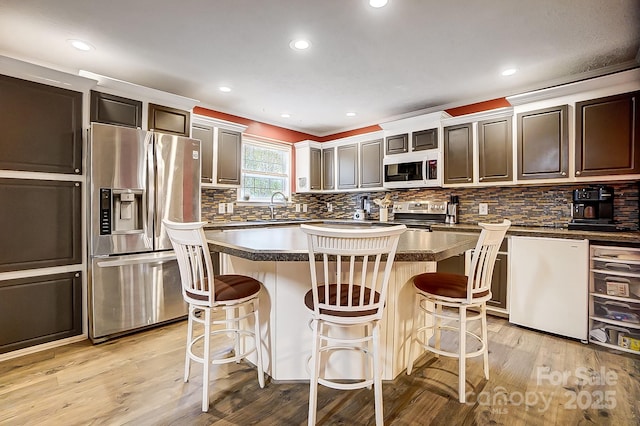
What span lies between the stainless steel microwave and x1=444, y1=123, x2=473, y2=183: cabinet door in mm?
134

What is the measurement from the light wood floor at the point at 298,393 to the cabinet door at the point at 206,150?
6.89ft

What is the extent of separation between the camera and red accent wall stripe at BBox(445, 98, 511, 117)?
12.2ft

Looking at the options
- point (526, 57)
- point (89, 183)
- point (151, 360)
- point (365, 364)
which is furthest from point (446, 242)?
point (89, 183)

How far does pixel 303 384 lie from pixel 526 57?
334 centimetres

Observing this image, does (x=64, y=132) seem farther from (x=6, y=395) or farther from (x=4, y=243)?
(x=6, y=395)

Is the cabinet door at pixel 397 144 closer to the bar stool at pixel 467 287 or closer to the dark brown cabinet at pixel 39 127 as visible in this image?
the bar stool at pixel 467 287

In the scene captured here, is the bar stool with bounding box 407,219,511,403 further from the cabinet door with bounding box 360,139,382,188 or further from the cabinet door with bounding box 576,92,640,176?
the cabinet door with bounding box 360,139,382,188

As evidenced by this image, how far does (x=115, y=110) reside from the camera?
2.90 meters

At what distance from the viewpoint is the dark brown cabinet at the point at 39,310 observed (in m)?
2.38

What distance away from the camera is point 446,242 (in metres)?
1.88

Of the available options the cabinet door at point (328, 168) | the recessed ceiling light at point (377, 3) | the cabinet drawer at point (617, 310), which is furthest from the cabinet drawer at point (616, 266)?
the cabinet door at point (328, 168)

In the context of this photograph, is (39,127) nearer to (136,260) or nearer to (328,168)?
(136,260)

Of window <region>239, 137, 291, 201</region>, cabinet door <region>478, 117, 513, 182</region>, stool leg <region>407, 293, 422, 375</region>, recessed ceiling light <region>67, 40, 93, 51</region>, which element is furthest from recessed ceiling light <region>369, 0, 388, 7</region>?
window <region>239, 137, 291, 201</region>

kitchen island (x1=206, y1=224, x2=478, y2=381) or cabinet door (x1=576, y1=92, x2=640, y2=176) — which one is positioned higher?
cabinet door (x1=576, y1=92, x2=640, y2=176)
